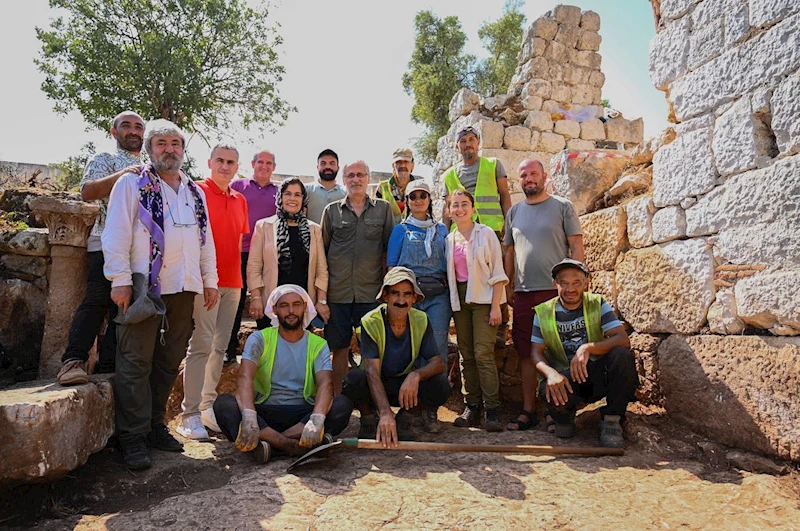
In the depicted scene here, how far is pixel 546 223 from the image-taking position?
404 centimetres

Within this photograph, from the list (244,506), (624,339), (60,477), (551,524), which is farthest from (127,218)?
(624,339)

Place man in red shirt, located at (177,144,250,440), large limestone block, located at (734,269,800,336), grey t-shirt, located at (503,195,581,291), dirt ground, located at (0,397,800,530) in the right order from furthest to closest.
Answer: grey t-shirt, located at (503,195,581,291) < man in red shirt, located at (177,144,250,440) < large limestone block, located at (734,269,800,336) < dirt ground, located at (0,397,800,530)

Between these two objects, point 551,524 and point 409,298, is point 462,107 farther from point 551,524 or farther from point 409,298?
point 551,524

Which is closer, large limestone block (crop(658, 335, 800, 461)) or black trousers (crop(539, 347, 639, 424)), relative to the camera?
large limestone block (crop(658, 335, 800, 461))

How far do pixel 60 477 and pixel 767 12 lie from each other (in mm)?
4575

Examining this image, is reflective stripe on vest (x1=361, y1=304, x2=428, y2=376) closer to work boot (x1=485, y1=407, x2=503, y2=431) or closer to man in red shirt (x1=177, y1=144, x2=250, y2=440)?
work boot (x1=485, y1=407, x2=503, y2=431)

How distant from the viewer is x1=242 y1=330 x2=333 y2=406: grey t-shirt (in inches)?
134

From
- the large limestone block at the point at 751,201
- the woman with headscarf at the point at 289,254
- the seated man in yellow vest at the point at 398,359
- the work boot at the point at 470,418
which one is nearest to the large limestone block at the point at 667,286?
the large limestone block at the point at 751,201

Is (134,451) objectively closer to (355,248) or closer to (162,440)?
(162,440)

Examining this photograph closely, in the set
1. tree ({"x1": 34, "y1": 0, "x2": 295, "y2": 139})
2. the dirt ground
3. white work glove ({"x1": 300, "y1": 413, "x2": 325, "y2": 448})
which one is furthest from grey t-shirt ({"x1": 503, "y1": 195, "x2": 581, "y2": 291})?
tree ({"x1": 34, "y1": 0, "x2": 295, "y2": 139})

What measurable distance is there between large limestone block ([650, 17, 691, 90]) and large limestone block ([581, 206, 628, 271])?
98cm

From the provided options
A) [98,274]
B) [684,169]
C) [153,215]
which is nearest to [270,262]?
[153,215]

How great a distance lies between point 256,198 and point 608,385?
127 inches

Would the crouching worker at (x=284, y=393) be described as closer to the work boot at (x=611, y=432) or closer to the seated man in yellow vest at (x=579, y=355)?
the seated man in yellow vest at (x=579, y=355)
